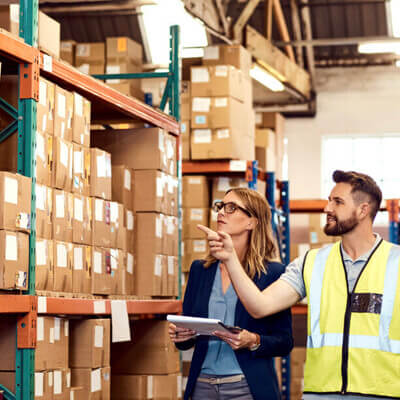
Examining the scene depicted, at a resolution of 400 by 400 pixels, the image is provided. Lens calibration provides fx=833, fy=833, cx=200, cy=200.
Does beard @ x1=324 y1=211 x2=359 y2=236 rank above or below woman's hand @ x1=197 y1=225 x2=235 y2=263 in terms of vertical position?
above

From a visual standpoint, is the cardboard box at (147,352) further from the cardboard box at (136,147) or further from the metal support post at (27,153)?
the metal support post at (27,153)

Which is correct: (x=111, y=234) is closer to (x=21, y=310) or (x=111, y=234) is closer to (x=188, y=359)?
(x=21, y=310)

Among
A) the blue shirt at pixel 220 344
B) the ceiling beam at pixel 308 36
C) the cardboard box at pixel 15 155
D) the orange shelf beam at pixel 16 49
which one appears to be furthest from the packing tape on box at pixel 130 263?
the ceiling beam at pixel 308 36

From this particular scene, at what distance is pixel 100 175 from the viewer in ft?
20.0

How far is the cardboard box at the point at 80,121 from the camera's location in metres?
5.79

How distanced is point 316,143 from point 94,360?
1156cm

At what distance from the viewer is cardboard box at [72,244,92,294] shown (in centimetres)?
568

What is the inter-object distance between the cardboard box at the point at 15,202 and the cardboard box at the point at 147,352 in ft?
8.93

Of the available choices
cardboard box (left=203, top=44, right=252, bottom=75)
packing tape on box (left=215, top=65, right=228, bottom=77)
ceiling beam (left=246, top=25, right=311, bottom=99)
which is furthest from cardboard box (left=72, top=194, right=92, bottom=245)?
ceiling beam (left=246, top=25, right=311, bottom=99)

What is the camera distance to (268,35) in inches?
508

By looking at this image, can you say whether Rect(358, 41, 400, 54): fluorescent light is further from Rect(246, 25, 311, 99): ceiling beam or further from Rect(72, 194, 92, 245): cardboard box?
Rect(72, 194, 92, 245): cardboard box

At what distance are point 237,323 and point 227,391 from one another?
357 mm

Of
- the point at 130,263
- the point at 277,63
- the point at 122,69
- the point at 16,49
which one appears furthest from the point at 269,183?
the point at 16,49

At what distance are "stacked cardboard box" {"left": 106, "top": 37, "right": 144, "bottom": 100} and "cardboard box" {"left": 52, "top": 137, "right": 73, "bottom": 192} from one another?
138 inches
